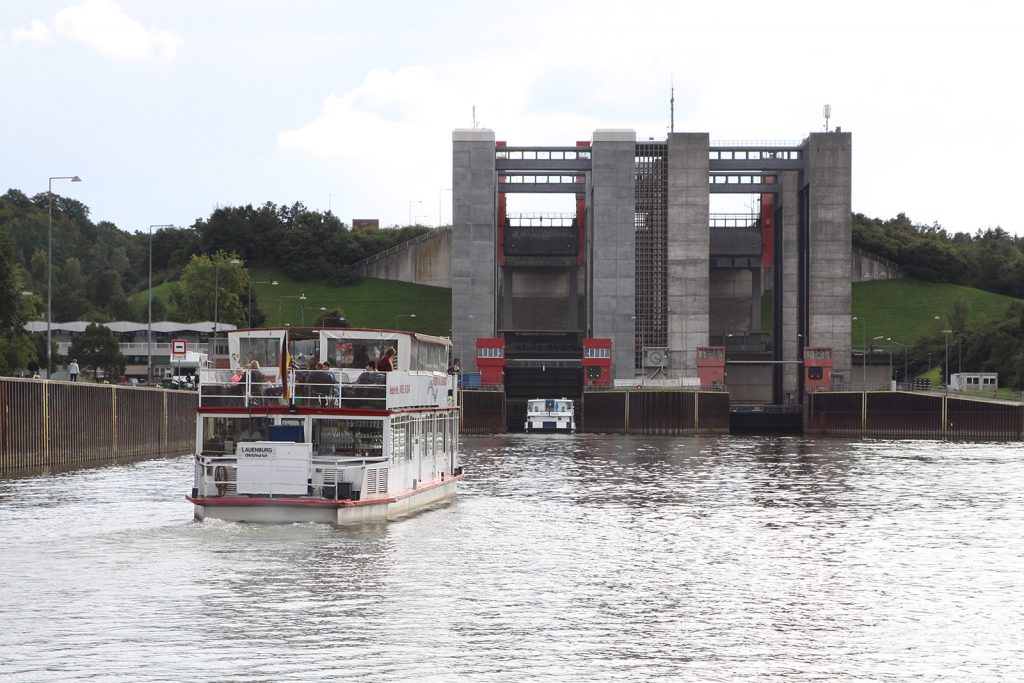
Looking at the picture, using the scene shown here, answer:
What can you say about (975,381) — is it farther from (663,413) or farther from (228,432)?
(228,432)

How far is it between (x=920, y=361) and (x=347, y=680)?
525 feet

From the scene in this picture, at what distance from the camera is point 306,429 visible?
127 feet

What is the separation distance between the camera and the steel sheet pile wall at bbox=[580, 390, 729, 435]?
4705 inches

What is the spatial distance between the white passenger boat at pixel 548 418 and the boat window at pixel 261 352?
244 ft

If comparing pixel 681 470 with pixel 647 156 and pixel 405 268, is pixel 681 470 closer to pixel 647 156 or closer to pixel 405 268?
pixel 647 156

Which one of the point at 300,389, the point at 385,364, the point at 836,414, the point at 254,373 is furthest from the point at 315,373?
the point at 836,414

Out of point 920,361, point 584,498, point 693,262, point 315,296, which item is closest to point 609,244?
point 693,262

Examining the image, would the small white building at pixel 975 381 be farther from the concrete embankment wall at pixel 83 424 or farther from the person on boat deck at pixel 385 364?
the person on boat deck at pixel 385 364

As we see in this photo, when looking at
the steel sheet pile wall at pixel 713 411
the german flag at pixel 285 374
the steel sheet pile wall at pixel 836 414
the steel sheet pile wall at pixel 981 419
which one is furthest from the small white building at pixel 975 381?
the german flag at pixel 285 374

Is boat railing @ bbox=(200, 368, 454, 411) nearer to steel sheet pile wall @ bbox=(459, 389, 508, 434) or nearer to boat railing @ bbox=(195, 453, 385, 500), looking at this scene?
boat railing @ bbox=(195, 453, 385, 500)

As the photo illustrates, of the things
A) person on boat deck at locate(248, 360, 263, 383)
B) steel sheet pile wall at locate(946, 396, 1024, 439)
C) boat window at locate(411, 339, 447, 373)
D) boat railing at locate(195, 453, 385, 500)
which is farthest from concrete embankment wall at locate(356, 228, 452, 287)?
boat railing at locate(195, 453, 385, 500)

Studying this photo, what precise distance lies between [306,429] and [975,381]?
121 m

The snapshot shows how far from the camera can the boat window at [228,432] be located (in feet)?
129

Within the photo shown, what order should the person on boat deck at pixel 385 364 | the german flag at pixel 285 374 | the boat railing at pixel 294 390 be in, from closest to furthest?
the german flag at pixel 285 374
the boat railing at pixel 294 390
the person on boat deck at pixel 385 364
